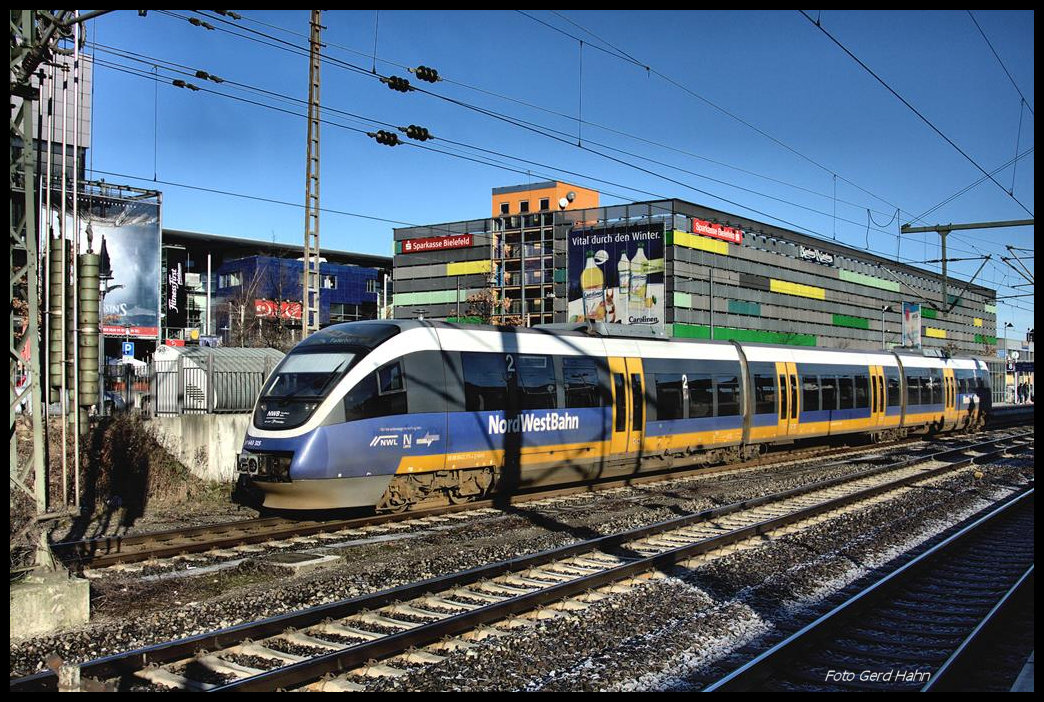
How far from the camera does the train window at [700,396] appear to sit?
19.9 metres

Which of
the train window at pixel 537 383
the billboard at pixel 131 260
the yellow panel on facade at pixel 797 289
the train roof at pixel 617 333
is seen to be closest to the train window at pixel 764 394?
the train roof at pixel 617 333

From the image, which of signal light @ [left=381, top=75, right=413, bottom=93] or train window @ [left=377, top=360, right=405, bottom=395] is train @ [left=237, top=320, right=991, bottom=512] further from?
signal light @ [left=381, top=75, right=413, bottom=93]

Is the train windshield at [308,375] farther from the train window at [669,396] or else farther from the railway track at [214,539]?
the train window at [669,396]

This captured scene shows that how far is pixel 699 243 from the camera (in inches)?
2985

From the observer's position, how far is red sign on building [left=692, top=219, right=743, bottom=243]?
75625mm

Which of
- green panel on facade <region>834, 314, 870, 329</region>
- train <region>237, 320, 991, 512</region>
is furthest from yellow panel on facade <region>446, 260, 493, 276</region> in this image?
train <region>237, 320, 991, 512</region>

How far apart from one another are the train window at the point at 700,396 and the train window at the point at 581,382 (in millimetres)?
3537

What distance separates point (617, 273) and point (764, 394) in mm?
52606

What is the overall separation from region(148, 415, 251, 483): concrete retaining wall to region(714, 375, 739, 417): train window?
35.0 feet

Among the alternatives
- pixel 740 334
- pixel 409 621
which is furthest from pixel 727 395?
pixel 740 334

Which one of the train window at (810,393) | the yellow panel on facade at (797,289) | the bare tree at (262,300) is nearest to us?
the train window at (810,393)
